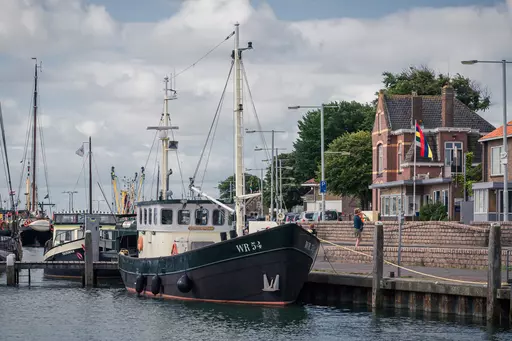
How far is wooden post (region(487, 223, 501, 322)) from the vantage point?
29.3 meters

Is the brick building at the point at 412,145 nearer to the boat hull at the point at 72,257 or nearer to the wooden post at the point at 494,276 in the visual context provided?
the boat hull at the point at 72,257

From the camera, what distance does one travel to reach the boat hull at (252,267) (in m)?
33.9

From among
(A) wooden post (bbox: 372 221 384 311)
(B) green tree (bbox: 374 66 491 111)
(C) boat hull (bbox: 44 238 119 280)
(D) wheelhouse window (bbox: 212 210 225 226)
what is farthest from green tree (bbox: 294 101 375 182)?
(A) wooden post (bbox: 372 221 384 311)

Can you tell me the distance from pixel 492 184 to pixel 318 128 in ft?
190

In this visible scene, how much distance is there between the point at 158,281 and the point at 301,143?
84064 millimetres

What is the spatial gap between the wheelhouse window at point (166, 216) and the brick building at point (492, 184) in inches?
1070

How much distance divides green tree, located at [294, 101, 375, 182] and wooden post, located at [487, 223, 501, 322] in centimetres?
8142

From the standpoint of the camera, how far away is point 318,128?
118 metres

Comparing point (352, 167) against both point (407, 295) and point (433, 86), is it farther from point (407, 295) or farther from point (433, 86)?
point (407, 295)

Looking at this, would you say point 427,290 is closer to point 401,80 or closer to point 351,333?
point 351,333

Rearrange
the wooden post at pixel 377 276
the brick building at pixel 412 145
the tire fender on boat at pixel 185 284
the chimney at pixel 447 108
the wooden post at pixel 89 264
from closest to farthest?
the wooden post at pixel 377 276
the tire fender on boat at pixel 185 284
the wooden post at pixel 89 264
the brick building at pixel 412 145
the chimney at pixel 447 108

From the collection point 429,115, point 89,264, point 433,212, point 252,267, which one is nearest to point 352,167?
point 429,115

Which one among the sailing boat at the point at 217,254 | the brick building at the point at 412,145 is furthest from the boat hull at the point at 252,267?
the brick building at the point at 412,145

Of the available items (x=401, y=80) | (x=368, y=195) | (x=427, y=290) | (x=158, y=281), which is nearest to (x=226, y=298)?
(x=158, y=281)
